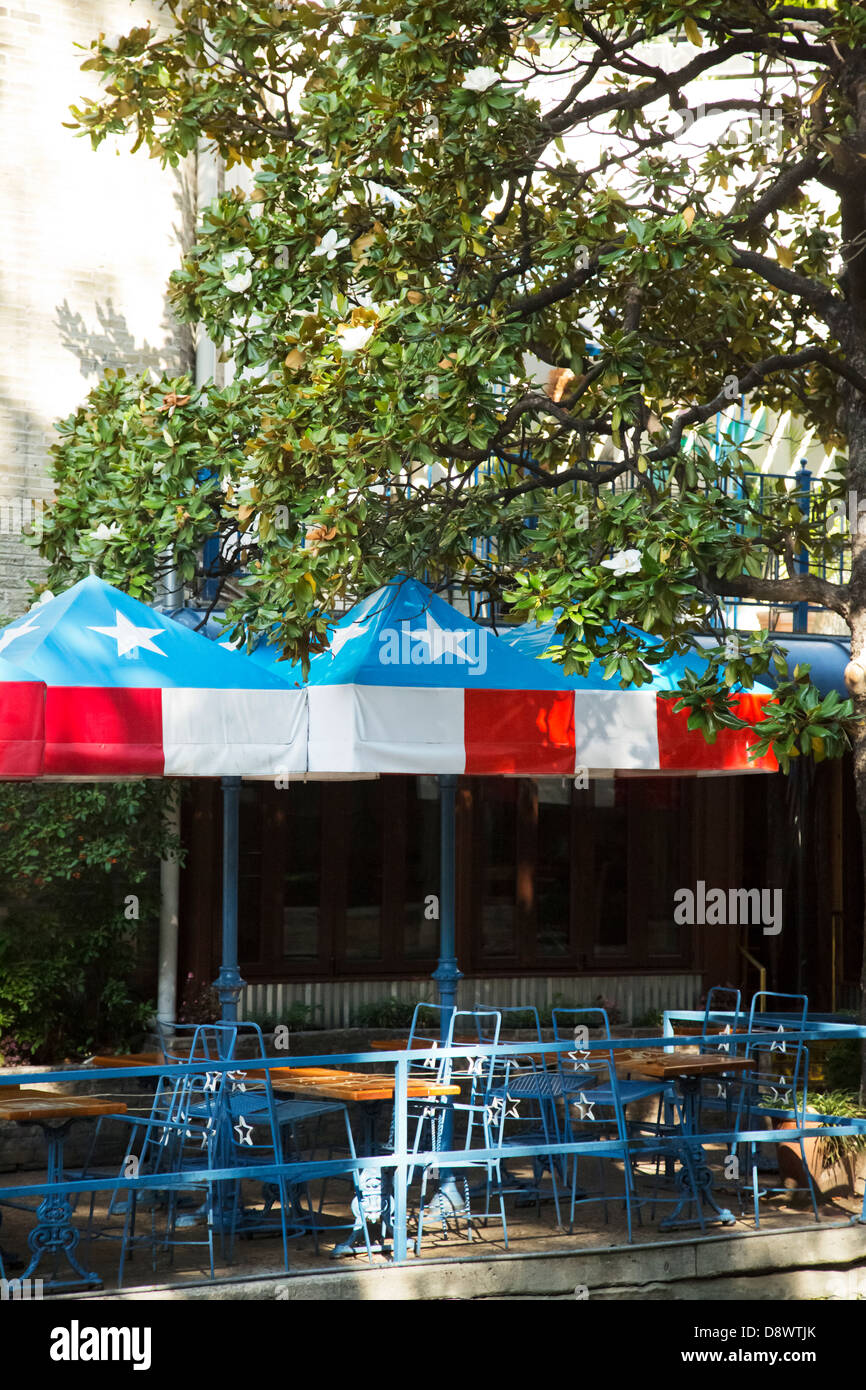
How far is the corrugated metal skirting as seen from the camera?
13516mm

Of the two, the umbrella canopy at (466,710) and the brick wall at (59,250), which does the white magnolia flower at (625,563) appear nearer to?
the umbrella canopy at (466,710)

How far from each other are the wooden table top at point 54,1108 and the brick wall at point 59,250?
6.22 m

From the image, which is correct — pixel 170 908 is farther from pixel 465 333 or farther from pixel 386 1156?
pixel 465 333

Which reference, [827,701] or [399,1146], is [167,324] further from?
[399,1146]

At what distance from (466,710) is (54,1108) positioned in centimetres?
281

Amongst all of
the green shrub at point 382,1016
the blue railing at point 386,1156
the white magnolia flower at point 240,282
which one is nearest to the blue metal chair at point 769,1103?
the blue railing at point 386,1156

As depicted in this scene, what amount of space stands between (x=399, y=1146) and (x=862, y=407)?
17.8 feet

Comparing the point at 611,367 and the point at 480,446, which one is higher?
the point at 611,367

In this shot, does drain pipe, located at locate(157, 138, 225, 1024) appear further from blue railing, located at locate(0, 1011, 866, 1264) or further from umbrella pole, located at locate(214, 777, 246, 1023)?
blue railing, located at locate(0, 1011, 866, 1264)

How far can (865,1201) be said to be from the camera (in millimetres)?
8266

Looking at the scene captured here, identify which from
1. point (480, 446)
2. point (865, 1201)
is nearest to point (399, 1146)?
point (865, 1201)

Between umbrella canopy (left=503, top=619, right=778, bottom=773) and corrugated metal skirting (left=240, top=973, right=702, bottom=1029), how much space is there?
6.02 meters

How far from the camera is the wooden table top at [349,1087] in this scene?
7719 mm

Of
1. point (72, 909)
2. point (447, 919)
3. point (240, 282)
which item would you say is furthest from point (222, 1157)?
point (240, 282)
